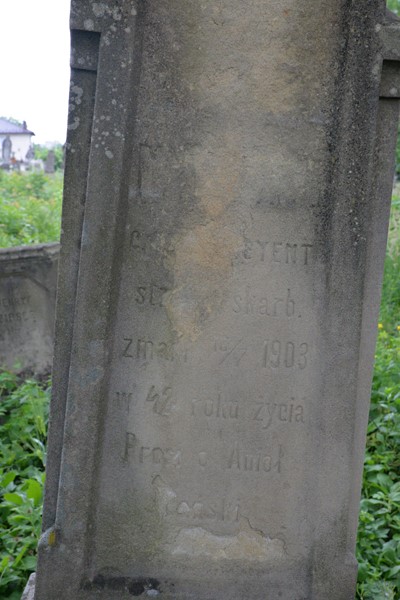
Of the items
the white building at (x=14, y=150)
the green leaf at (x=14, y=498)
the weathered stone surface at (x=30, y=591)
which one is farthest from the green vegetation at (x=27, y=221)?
the weathered stone surface at (x=30, y=591)

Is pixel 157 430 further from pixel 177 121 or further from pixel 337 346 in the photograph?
pixel 177 121

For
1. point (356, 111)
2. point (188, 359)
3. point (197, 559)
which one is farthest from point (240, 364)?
point (356, 111)

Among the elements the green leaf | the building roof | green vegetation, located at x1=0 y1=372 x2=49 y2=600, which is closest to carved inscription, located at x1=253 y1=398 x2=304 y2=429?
green vegetation, located at x1=0 y1=372 x2=49 y2=600

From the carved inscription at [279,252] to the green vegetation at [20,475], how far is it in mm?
1757

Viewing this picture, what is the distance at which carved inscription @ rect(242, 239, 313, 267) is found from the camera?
271cm

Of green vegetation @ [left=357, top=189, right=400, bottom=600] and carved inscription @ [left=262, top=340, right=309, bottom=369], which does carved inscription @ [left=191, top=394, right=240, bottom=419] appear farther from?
green vegetation @ [left=357, top=189, right=400, bottom=600]

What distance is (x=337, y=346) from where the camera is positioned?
8.88 feet

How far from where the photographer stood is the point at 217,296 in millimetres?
2750

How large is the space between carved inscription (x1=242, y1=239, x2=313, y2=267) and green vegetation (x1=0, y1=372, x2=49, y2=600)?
5.77 feet

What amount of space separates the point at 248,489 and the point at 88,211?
1.22 m

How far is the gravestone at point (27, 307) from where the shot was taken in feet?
18.1

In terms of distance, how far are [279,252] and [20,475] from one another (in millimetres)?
2292

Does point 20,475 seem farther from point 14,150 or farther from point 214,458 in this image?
point 14,150

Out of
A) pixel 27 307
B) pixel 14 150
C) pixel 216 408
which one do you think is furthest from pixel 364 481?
pixel 14 150
